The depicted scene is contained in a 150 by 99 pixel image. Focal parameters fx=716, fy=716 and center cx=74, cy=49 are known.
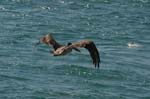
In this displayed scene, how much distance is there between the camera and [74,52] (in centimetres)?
3866

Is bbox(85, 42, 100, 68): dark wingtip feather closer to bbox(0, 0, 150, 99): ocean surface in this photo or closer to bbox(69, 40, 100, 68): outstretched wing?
bbox(69, 40, 100, 68): outstretched wing

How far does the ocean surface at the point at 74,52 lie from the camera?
30.9 m

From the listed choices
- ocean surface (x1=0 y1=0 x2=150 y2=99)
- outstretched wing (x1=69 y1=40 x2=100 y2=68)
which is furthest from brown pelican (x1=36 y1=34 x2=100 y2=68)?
ocean surface (x1=0 y1=0 x2=150 y2=99)

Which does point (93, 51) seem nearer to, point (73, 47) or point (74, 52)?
point (73, 47)

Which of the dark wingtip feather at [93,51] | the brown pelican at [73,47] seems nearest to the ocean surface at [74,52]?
the brown pelican at [73,47]

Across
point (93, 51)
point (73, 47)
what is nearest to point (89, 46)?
point (93, 51)

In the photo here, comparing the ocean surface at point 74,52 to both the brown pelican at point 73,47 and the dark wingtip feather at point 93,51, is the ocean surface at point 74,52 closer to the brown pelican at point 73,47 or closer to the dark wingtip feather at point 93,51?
the brown pelican at point 73,47

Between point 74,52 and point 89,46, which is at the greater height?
point 89,46

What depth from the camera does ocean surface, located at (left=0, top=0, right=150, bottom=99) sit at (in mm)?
30891

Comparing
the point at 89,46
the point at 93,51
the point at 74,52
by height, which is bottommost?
the point at 74,52

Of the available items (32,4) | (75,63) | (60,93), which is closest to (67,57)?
(75,63)

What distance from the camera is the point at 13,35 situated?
40.6m

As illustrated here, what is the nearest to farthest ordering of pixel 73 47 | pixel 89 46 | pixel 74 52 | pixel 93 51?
pixel 73 47
pixel 89 46
pixel 93 51
pixel 74 52

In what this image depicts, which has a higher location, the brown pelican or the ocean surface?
the brown pelican
